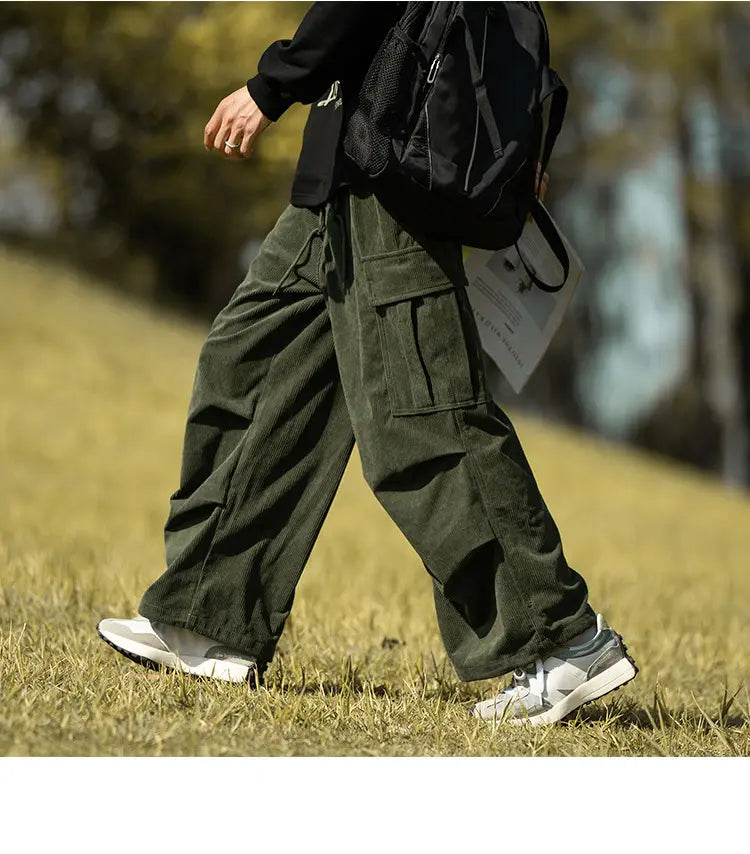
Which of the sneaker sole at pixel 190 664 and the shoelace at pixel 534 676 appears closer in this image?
the shoelace at pixel 534 676

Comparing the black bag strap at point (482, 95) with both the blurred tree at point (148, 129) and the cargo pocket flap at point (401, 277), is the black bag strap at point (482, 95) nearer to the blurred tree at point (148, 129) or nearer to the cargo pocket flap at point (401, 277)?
the cargo pocket flap at point (401, 277)

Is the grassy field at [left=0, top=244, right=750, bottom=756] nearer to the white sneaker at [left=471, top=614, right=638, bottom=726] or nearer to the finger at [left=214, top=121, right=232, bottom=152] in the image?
the white sneaker at [left=471, top=614, right=638, bottom=726]

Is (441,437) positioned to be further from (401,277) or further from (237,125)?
(237,125)

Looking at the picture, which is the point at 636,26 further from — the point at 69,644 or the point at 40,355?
the point at 69,644

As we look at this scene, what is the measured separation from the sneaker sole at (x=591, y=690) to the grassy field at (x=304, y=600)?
1.5 inches

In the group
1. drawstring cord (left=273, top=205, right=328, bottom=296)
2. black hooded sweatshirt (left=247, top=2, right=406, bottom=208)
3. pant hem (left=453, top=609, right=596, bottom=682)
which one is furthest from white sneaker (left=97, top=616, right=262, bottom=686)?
black hooded sweatshirt (left=247, top=2, right=406, bottom=208)

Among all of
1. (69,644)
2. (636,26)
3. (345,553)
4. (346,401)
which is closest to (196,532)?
(346,401)

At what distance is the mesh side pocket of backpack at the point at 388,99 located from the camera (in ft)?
7.22

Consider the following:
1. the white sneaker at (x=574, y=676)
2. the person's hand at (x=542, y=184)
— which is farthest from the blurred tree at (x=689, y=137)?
the white sneaker at (x=574, y=676)

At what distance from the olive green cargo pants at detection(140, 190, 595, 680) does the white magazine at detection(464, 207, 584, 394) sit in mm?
210

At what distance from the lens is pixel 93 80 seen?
60.0ft

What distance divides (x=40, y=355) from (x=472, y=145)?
32.0 feet

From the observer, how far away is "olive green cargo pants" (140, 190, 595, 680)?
7.68 ft

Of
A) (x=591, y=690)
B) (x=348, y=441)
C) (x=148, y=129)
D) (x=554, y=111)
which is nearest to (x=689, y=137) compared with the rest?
(x=148, y=129)
